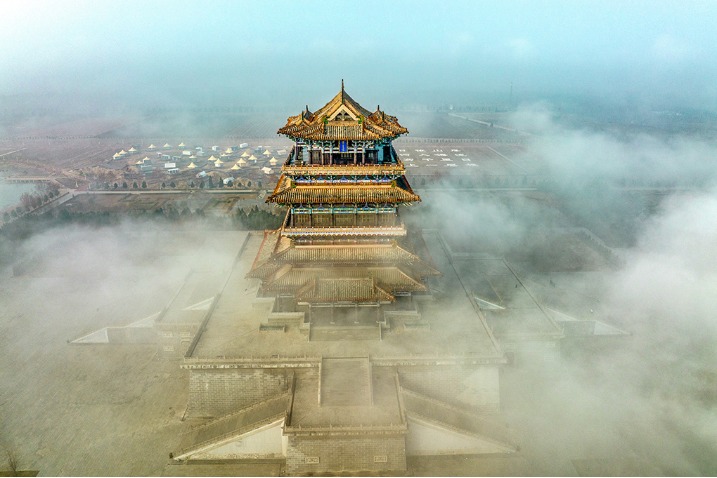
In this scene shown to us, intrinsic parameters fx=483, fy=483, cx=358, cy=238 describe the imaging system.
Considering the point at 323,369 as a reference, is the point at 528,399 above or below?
below

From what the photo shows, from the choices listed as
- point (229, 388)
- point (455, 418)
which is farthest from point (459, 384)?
point (229, 388)

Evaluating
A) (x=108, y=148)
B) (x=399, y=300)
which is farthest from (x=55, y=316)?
(x=108, y=148)

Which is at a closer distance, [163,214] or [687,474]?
[687,474]

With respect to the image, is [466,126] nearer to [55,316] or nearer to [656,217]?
[656,217]

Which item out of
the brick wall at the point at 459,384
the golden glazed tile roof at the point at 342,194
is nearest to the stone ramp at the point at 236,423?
the brick wall at the point at 459,384

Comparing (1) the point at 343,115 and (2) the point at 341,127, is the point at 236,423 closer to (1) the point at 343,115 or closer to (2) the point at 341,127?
(2) the point at 341,127

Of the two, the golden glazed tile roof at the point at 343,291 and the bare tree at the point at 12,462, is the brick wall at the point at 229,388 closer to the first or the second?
the golden glazed tile roof at the point at 343,291

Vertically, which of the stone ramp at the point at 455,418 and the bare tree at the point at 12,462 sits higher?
the stone ramp at the point at 455,418
